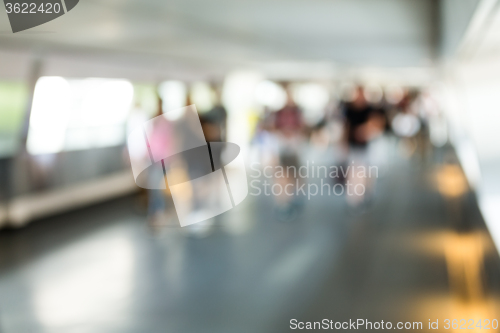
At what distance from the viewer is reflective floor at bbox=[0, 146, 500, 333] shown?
10.9ft

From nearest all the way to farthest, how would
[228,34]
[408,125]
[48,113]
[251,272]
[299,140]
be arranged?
1. [251,272]
2. [228,34]
3. [299,140]
4. [48,113]
5. [408,125]

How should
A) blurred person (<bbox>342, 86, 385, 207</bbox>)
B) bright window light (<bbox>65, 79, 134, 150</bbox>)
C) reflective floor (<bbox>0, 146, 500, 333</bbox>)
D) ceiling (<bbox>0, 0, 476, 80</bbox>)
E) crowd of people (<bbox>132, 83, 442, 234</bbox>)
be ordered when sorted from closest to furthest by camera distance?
1. reflective floor (<bbox>0, 146, 500, 333</bbox>)
2. ceiling (<bbox>0, 0, 476, 80</bbox>)
3. crowd of people (<bbox>132, 83, 442, 234</bbox>)
4. bright window light (<bbox>65, 79, 134, 150</bbox>)
5. blurred person (<bbox>342, 86, 385, 207</bbox>)

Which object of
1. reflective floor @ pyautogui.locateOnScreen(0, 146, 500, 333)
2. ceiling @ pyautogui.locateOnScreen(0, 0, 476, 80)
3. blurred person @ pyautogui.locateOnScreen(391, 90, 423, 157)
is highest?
ceiling @ pyautogui.locateOnScreen(0, 0, 476, 80)

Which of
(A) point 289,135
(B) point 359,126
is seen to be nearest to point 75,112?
(A) point 289,135

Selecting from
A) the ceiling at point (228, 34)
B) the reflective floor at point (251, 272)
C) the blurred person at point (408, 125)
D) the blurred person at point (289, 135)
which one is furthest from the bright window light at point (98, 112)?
the blurred person at point (408, 125)

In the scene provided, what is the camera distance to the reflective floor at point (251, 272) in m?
3.31

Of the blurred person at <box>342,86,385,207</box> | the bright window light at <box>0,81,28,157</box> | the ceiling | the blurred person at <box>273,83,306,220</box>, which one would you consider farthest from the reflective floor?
the ceiling

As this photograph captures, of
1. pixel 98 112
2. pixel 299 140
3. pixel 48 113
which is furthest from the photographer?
pixel 98 112

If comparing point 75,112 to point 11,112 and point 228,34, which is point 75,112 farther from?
point 228,34

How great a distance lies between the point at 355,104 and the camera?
21.5 ft

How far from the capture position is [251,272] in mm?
4273

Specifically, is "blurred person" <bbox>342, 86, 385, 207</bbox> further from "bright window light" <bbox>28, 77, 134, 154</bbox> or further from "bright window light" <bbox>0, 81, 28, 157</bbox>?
"bright window light" <bbox>0, 81, 28, 157</bbox>

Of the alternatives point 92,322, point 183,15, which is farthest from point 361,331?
point 183,15

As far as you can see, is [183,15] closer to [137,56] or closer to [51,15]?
[137,56]
